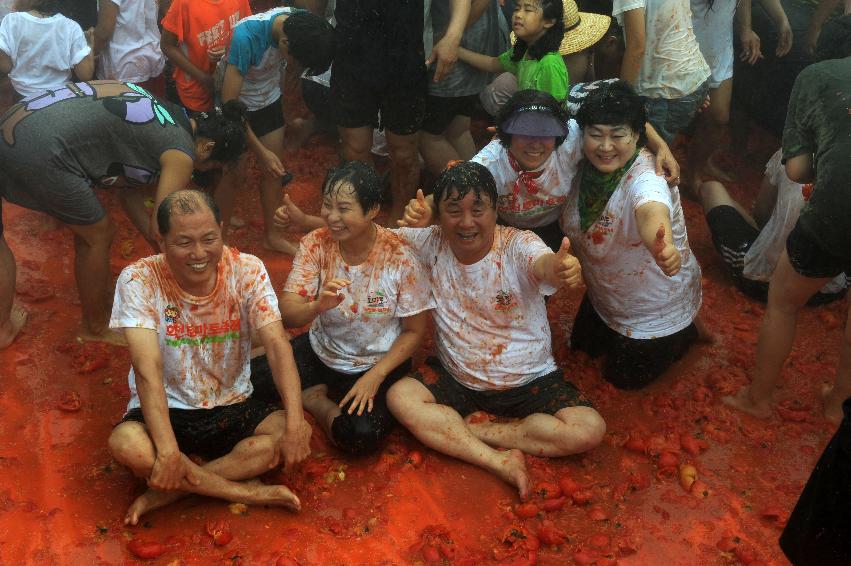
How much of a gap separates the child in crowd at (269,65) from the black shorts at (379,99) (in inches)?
6.8

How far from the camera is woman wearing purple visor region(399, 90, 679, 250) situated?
11.4 ft

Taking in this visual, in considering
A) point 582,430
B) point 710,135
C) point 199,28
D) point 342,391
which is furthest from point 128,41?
point 710,135

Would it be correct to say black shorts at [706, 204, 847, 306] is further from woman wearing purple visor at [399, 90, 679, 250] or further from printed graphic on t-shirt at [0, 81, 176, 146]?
printed graphic on t-shirt at [0, 81, 176, 146]

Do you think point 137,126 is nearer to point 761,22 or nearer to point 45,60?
point 45,60

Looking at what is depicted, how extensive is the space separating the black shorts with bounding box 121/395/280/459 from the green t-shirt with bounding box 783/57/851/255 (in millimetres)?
2384

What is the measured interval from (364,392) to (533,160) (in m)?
1.29

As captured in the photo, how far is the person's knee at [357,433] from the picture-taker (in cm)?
344

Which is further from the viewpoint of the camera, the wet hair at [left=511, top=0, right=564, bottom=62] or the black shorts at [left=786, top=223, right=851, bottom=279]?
the wet hair at [left=511, top=0, right=564, bottom=62]

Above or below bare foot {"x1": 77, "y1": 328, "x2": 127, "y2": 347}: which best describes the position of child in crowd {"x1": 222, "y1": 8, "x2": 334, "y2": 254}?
above

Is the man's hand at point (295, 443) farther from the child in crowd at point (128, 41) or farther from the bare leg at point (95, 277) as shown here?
the child in crowd at point (128, 41)

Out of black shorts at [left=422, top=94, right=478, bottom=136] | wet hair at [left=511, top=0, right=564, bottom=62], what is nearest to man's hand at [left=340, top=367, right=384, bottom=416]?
wet hair at [left=511, top=0, right=564, bottom=62]

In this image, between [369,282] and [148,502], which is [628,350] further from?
[148,502]

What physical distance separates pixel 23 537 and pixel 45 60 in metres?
3.02

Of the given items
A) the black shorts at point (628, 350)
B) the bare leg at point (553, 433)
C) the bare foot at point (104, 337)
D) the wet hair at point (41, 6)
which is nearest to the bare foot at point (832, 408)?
→ the black shorts at point (628, 350)
